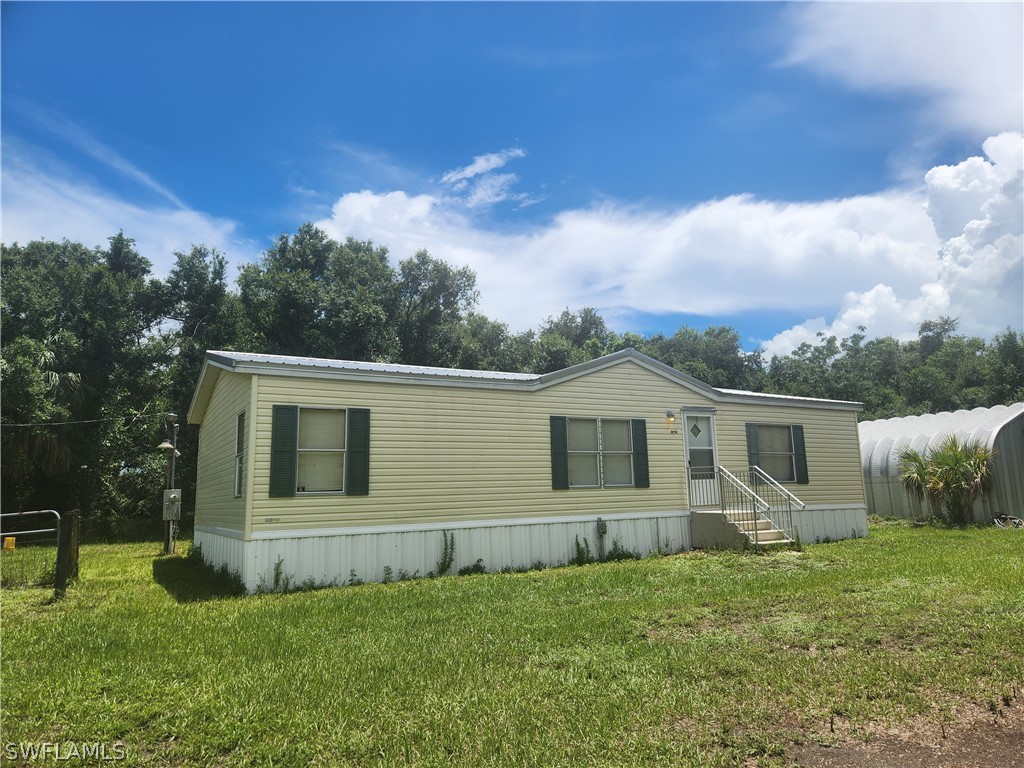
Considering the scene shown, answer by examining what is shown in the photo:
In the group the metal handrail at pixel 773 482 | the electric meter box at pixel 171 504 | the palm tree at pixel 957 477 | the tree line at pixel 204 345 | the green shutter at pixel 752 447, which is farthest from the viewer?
the tree line at pixel 204 345

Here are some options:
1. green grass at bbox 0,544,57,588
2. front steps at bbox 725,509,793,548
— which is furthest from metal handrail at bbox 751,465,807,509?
green grass at bbox 0,544,57,588

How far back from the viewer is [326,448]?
391 inches

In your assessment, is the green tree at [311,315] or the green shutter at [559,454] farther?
the green tree at [311,315]

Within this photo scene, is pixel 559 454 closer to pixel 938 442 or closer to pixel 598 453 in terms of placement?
pixel 598 453

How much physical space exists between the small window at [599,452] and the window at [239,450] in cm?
Result: 550

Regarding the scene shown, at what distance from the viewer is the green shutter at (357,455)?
9.88 meters

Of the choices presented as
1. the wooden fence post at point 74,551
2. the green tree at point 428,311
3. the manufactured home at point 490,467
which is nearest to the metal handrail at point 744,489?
the manufactured home at point 490,467

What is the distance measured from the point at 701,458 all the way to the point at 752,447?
4.12 feet

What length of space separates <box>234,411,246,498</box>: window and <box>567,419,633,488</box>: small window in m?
5.50

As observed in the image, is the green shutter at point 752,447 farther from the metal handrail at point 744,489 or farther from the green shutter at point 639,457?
the green shutter at point 639,457

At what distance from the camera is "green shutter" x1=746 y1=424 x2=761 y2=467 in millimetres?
13680

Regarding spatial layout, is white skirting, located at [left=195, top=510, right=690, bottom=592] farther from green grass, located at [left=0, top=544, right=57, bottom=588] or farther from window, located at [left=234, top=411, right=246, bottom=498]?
green grass, located at [left=0, top=544, right=57, bottom=588]

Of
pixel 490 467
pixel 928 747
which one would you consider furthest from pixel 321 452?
pixel 928 747

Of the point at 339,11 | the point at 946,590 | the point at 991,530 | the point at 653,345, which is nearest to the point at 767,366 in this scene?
the point at 653,345
